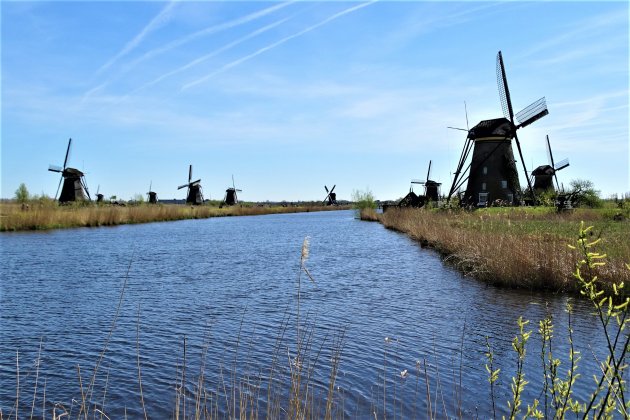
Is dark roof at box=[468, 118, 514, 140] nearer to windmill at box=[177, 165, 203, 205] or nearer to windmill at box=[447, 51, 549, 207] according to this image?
windmill at box=[447, 51, 549, 207]

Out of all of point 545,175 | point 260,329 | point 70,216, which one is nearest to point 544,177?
point 545,175

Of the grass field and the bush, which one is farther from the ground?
the bush

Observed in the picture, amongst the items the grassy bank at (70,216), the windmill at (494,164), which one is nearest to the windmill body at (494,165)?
the windmill at (494,164)

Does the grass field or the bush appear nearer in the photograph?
the grass field

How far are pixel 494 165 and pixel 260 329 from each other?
28069 millimetres

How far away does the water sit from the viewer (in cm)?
562

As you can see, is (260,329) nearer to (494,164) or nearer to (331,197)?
(494,164)

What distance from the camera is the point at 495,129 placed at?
32.3 m

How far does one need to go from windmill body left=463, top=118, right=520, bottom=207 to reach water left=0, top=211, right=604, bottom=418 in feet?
61.0

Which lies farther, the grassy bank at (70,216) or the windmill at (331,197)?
the windmill at (331,197)

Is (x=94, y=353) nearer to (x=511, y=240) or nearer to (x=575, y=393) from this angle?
(x=575, y=393)

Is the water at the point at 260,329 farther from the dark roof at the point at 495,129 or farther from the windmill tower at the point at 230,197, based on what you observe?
the windmill tower at the point at 230,197

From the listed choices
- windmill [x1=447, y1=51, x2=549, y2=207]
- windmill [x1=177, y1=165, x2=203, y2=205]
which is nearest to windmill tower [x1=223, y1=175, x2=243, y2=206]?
windmill [x1=177, y1=165, x2=203, y2=205]

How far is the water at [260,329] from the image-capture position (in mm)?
5621
